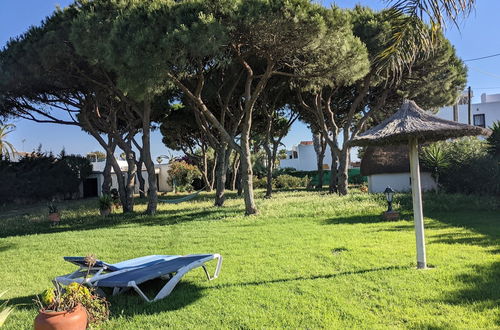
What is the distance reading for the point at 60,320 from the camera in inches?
131

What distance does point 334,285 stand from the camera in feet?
15.4

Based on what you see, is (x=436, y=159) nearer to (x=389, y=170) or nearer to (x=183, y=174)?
(x=389, y=170)

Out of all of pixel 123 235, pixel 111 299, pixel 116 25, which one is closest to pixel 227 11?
pixel 116 25

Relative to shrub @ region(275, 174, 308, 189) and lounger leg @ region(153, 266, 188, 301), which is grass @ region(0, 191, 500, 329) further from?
shrub @ region(275, 174, 308, 189)

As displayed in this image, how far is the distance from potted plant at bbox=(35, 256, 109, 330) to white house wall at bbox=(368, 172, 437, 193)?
1539 centimetres

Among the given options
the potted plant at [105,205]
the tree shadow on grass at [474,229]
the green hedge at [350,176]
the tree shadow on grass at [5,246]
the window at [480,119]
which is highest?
the window at [480,119]

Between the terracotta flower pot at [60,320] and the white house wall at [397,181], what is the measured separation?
1571 centimetres

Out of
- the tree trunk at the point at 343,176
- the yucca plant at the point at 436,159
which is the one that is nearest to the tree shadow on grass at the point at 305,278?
the yucca plant at the point at 436,159

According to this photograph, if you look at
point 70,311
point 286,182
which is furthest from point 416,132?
point 286,182

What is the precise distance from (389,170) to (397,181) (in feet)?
1.91

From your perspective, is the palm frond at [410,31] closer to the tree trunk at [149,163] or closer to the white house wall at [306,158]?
the tree trunk at [149,163]

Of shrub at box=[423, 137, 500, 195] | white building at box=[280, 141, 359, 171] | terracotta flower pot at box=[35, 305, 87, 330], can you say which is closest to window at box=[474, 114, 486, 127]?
white building at box=[280, 141, 359, 171]

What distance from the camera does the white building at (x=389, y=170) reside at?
17.6 meters

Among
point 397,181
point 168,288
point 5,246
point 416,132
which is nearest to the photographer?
point 168,288
